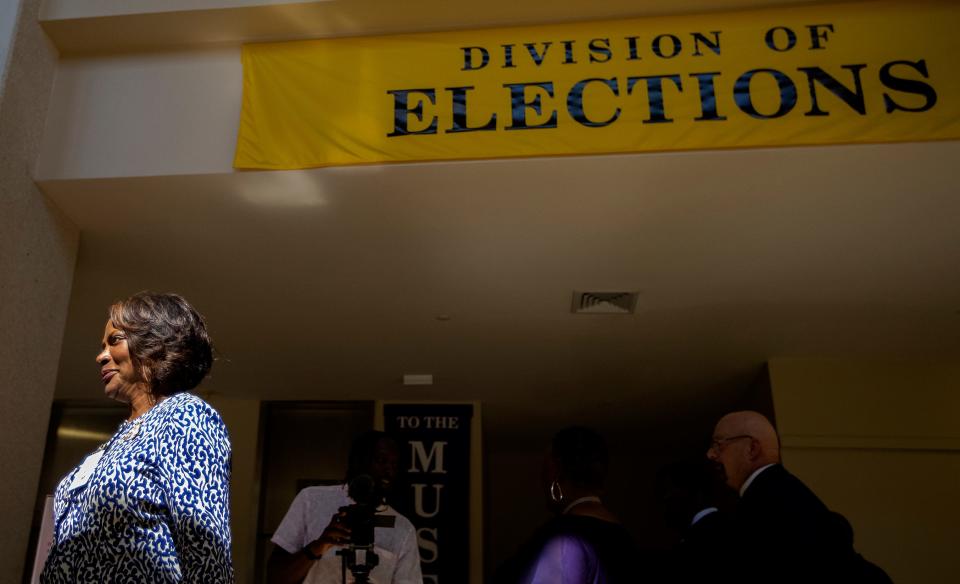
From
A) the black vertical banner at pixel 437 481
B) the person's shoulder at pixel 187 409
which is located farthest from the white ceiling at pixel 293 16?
the black vertical banner at pixel 437 481

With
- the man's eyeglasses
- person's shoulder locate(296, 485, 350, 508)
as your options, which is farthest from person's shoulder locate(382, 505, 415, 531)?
the man's eyeglasses

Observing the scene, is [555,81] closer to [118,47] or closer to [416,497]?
[118,47]

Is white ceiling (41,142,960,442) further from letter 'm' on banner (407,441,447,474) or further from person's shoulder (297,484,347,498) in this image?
person's shoulder (297,484,347,498)

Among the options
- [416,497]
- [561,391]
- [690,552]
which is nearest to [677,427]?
[561,391]

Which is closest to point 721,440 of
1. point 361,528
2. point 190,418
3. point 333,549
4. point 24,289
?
point 361,528

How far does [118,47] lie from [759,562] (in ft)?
10.9

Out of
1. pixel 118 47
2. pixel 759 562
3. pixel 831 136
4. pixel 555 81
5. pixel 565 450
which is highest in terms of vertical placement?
pixel 118 47

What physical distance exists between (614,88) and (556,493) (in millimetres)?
1677

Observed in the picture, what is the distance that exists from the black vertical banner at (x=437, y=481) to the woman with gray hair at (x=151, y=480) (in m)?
5.03

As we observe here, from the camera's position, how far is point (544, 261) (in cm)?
436

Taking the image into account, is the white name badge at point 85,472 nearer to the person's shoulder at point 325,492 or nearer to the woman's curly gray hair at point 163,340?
the woman's curly gray hair at point 163,340

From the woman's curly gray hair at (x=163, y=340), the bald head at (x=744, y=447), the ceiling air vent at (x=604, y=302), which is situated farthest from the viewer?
the ceiling air vent at (x=604, y=302)

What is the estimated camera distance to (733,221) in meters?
3.92

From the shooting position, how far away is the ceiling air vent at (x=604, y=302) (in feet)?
15.7
